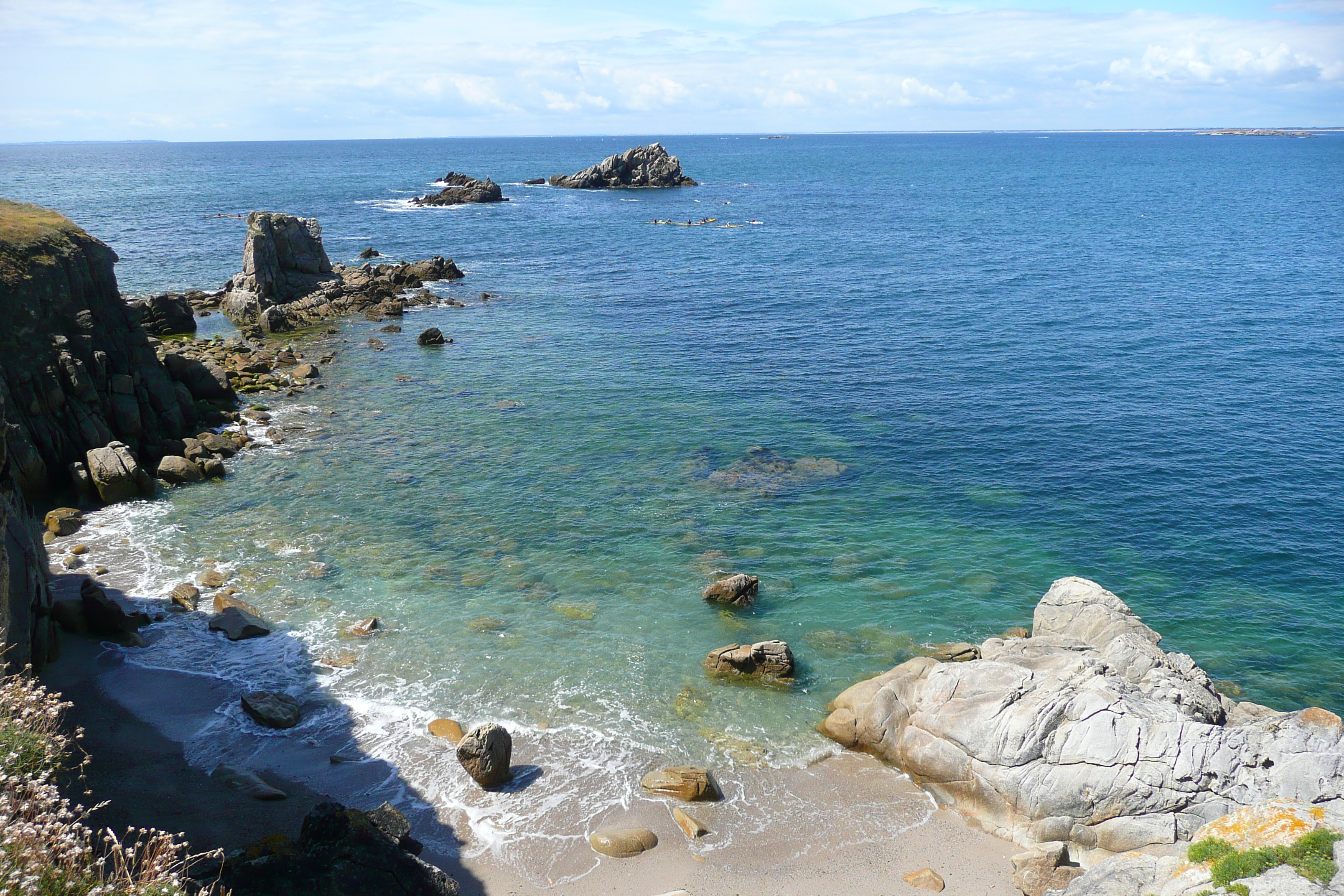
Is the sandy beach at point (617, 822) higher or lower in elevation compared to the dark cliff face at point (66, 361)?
lower

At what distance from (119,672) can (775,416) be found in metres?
33.9

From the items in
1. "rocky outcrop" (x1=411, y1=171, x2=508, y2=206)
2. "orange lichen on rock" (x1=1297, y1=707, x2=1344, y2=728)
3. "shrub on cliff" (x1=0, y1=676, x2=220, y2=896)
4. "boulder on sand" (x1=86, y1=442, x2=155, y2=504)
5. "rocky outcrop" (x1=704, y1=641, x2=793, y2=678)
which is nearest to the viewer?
"shrub on cliff" (x1=0, y1=676, x2=220, y2=896)

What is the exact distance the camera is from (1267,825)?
1502 centimetres

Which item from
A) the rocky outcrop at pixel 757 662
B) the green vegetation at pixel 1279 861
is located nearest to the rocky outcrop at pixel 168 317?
the rocky outcrop at pixel 757 662

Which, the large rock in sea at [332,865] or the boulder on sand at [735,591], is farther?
the boulder on sand at [735,591]

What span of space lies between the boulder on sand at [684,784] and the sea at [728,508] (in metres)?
0.69

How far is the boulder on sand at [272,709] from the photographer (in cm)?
2395

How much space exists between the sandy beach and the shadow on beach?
0.16 feet

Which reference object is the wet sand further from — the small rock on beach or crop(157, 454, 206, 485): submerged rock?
crop(157, 454, 206, 485): submerged rock

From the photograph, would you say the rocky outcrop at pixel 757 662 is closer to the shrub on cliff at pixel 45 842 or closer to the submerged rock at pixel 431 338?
the shrub on cliff at pixel 45 842

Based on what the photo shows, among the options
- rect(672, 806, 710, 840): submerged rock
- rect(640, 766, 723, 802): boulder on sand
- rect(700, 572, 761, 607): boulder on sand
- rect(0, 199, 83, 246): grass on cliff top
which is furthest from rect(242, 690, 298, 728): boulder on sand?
rect(0, 199, 83, 246): grass on cliff top

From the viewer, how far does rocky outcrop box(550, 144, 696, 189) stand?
196000mm

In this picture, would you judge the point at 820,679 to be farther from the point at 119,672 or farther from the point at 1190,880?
the point at 119,672

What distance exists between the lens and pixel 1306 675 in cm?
2738
